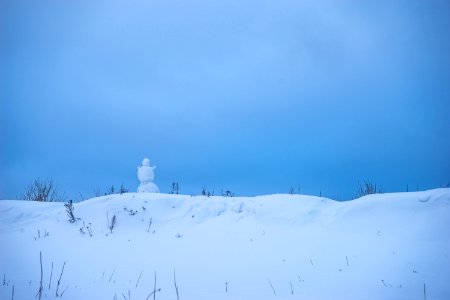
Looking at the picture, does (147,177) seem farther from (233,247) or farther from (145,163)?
(233,247)

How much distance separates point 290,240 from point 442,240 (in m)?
2.76

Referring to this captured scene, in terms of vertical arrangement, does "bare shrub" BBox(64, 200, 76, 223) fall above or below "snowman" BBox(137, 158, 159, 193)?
below

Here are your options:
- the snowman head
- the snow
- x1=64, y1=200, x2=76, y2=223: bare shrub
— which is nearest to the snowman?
the snowman head

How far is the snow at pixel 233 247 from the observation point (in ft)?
13.6

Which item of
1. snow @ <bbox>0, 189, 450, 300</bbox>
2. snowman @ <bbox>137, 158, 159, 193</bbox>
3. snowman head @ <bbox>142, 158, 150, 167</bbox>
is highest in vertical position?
snowman head @ <bbox>142, 158, 150, 167</bbox>

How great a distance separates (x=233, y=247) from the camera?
6.50 m

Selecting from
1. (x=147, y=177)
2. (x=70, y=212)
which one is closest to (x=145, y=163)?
(x=147, y=177)

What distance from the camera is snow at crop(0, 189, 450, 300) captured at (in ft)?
13.6

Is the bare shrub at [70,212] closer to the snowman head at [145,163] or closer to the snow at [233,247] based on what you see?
the snow at [233,247]

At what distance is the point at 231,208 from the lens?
353 inches

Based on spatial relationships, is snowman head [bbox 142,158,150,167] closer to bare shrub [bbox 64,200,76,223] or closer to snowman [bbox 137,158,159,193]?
snowman [bbox 137,158,159,193]

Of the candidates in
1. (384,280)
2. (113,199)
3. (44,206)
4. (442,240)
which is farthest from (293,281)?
(44,206)

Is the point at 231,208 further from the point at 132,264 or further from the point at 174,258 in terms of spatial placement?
the point at 132,264

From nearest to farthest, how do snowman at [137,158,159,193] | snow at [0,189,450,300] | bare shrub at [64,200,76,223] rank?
snow at [0,189,450,300]
bare shrub at [64,200,76,223]
snowman at [137,158,159,193]
